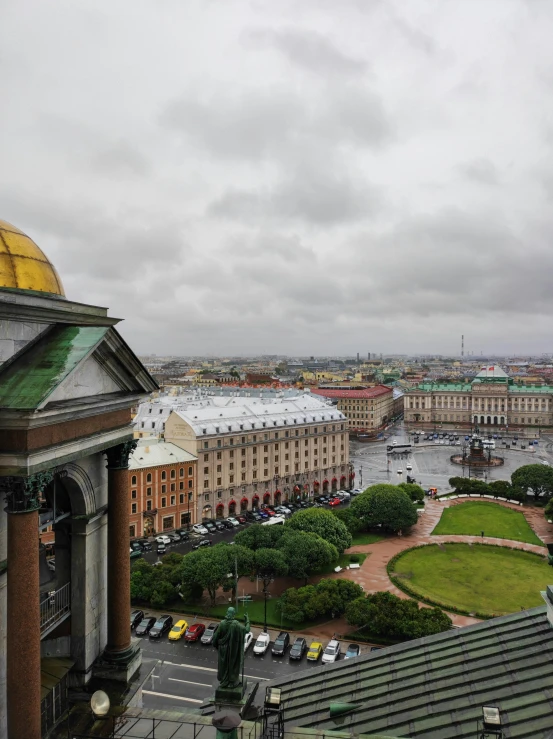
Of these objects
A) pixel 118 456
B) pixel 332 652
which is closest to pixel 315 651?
pixel 332 652

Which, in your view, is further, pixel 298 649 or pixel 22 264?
pixel 298 649

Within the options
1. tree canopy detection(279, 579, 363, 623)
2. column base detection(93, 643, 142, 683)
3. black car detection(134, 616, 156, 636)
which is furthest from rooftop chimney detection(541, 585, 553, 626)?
black car detection(134, 616, 156, 636)

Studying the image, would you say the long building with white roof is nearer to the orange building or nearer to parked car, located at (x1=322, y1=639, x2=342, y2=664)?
the orange building

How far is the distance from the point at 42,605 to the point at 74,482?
11.5 feet

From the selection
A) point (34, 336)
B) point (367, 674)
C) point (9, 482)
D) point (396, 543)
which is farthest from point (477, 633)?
point (396, 543)

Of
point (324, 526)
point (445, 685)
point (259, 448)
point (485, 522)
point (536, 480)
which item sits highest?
point (445, 685)

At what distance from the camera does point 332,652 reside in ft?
127

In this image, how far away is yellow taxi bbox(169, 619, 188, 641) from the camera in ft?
137

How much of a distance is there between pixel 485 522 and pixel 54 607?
6486 centimetres

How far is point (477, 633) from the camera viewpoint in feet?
57.5

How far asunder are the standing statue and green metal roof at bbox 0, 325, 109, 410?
7.44 meters

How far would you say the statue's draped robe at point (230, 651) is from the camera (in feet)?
46.8

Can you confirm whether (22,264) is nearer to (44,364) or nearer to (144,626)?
(44,364)

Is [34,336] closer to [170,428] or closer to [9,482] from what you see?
[9,482]
